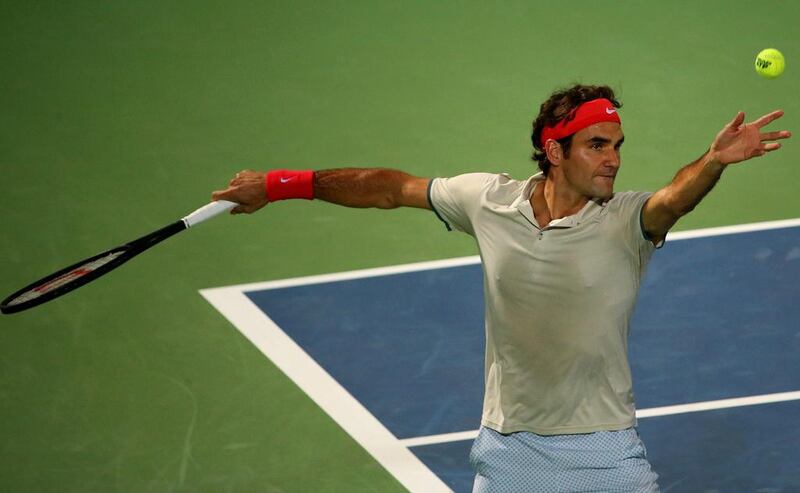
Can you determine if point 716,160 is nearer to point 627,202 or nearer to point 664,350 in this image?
point 627,202

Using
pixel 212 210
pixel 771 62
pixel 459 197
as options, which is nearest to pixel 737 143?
pixel 459 197

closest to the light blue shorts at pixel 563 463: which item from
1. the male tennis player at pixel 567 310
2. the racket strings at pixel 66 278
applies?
the male tennis player at pixel 567 310

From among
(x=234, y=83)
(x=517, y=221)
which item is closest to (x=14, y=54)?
(x=234, y=83)

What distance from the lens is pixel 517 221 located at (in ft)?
20.0

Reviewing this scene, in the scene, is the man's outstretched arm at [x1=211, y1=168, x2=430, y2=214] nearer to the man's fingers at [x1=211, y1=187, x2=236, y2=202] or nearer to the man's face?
the man's fingers at [x1=211, y1=187, x2=236, y2=202]

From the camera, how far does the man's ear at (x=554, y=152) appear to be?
616 cm

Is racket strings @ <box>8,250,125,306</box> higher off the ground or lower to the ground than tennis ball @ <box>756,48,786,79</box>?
lower

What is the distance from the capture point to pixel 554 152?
6172 millimetres

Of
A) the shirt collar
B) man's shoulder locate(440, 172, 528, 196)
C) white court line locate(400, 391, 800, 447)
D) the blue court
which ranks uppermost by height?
man's shoulder locate(440, 172, 528, 196)

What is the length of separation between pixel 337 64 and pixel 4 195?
2.57 metres

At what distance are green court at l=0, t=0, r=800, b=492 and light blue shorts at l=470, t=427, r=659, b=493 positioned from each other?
1389 mm

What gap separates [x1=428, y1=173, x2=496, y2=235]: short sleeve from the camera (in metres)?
6.34

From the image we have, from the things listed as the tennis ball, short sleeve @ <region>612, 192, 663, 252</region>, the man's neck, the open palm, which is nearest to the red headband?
the man's neck

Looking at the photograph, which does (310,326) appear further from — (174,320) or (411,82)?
(411,82)
